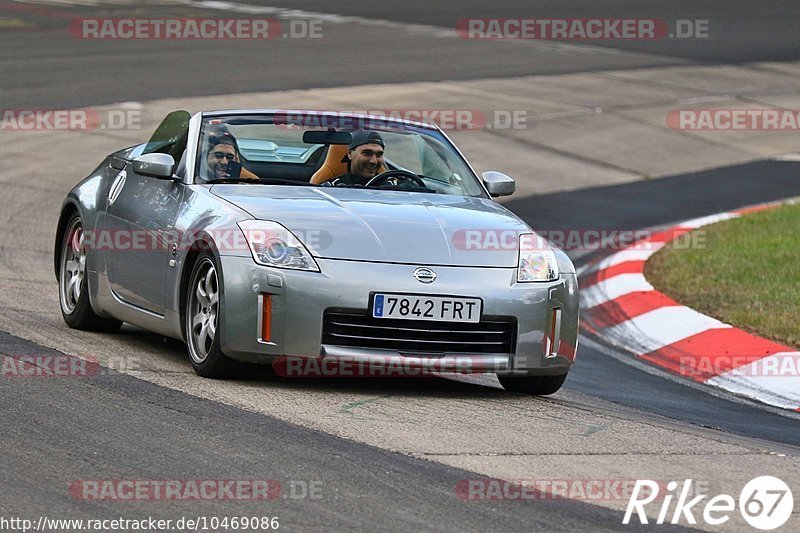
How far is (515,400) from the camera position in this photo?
738cm

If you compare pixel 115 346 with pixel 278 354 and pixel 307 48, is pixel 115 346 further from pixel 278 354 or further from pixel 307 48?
pixel 307 48

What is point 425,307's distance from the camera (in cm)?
698

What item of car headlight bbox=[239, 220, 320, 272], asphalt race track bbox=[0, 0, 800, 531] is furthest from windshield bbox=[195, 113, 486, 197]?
asphalt race track bbox=[0, 0, 800, 531]

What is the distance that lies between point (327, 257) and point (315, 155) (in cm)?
134

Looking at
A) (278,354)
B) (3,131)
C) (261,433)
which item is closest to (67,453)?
(261,433)

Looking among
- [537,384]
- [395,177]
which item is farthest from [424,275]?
[395,177]

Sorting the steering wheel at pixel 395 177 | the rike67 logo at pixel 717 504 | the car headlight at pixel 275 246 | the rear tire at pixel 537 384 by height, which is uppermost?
the steering wheel at pixel 395 177

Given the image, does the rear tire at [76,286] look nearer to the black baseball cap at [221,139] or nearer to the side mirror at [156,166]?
the side mirror at [156,166]

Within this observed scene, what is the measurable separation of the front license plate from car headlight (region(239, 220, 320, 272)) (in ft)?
1.07

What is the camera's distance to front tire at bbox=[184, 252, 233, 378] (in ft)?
23.4

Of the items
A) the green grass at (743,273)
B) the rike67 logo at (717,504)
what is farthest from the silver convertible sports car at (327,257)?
the green grass at (743,273)

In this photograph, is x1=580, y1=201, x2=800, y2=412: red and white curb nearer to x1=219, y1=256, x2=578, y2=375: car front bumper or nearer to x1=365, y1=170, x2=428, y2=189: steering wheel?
x1=219, y1=256, x2=578, y2=375: car front bumper

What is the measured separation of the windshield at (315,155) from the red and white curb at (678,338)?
183 centimetres

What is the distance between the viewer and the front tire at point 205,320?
23.4 feet
